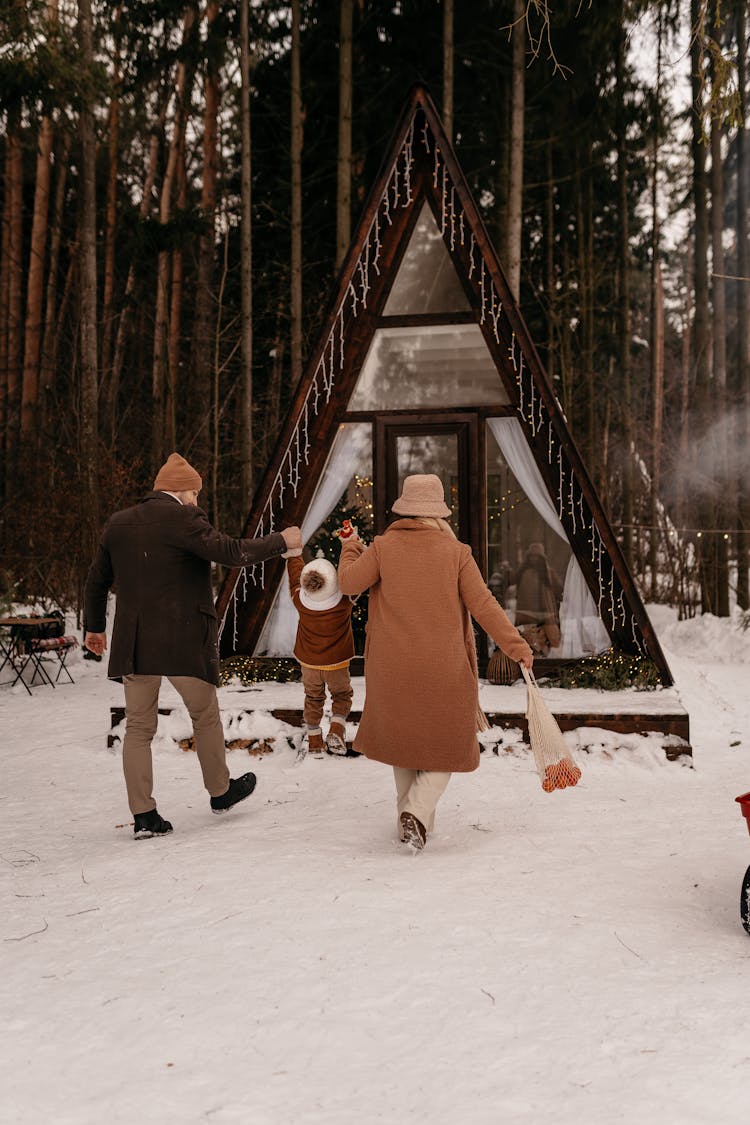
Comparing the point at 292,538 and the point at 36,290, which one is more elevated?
the point at 36,290

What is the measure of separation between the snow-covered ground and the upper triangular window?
458 cm

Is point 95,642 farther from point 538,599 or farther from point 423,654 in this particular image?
point 538,599

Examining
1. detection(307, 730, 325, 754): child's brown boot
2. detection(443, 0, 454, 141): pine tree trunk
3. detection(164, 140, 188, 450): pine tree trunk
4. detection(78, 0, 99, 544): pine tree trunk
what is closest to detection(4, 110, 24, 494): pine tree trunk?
detection(164, 140, 188, 450): pine tree trunk

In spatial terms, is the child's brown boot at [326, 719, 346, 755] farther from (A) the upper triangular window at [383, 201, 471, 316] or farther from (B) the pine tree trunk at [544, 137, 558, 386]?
(B) the pine tree trunk at [544, 137, 558, 386]

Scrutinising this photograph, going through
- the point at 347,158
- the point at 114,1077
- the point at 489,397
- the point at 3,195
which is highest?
the point at 3,195

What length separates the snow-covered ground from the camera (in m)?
2.62

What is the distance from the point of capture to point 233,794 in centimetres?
542

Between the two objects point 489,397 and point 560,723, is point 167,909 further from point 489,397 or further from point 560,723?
point 489,397

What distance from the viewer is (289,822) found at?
5.35m

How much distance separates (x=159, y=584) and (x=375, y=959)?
230cm

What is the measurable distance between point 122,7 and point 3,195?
6215 mm

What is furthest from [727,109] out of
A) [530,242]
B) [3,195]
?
[3,195]

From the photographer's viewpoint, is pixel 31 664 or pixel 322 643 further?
pixel 31 664

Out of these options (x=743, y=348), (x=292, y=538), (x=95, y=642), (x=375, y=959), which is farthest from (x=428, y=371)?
(x=743, y=348)
